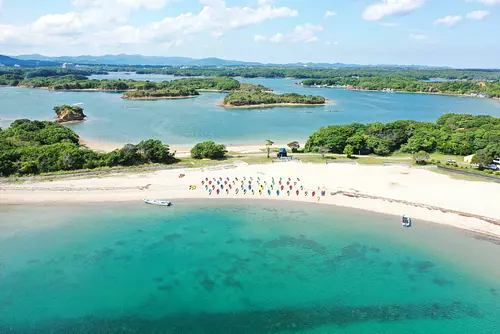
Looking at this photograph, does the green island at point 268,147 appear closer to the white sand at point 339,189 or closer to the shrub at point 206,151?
the shrub at point 206,151

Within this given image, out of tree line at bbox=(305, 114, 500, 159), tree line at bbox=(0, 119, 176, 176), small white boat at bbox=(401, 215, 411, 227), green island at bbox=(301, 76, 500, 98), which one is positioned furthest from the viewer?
green island at bbox=(301, 76, 500, 98)

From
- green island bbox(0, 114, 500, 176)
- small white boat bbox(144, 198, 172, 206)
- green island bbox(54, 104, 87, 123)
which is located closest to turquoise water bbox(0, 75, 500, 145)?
green island bbox(54, 104, 87, 123)

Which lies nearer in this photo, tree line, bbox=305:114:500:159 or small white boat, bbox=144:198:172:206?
small white boat, bbox=144:198:172:206

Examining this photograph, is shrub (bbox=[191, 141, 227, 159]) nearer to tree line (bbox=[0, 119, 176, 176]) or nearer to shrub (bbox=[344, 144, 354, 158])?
tree line (bbox=[0, 119, 176, 176])

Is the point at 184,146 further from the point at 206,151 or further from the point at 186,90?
the point at 186,90

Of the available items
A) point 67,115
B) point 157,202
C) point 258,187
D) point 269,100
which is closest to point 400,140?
point 258,187

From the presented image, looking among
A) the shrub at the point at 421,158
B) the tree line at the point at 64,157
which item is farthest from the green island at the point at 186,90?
the shrub at the point at 421,158

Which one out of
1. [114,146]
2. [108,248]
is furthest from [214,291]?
[114,146]
